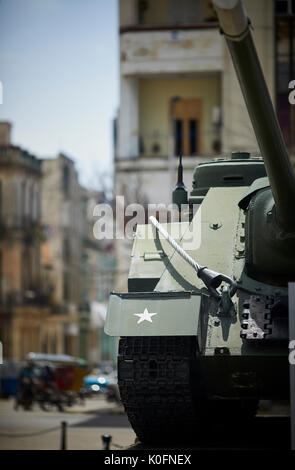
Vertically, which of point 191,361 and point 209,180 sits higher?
point 209,180

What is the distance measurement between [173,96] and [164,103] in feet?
1.20

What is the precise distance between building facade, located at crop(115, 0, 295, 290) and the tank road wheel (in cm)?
1929

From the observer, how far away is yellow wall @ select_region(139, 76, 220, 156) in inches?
1389

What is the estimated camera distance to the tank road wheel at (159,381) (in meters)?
10.8

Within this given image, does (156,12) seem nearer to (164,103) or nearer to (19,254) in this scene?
(164,103)

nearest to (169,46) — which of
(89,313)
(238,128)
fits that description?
(238,128)

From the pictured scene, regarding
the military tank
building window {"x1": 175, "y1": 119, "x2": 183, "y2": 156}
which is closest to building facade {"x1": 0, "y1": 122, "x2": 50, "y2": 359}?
building window {"x1": 175, "y1": 119, "x2": 183, "y2": 156}

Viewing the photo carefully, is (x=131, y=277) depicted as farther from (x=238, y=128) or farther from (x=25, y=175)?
(x=25, y=175)

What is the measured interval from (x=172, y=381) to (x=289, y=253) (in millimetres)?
1416

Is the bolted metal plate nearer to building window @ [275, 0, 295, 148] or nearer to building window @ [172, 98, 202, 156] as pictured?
building window @ [275, 0, 295, 148]

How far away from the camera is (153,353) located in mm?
10828

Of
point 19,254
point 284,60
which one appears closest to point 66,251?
point 19,254

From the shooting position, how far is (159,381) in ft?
35.5

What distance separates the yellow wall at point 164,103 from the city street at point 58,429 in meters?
7.61
